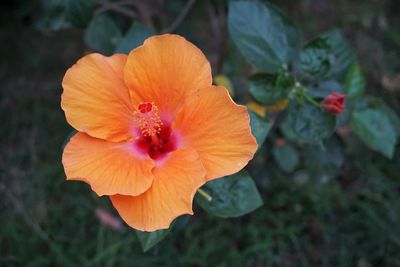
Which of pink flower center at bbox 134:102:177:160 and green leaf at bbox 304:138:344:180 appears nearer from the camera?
pink flower center at bbox 134:102:177:160

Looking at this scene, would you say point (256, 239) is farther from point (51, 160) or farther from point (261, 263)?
point (51, 160)

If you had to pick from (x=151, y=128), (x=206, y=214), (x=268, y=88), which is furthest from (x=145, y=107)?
(x=206, y=214)

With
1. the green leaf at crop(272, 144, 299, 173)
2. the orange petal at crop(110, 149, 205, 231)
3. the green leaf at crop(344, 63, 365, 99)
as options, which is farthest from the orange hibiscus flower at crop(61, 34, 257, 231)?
the green leaf at crop(272, 144, 299, 173)

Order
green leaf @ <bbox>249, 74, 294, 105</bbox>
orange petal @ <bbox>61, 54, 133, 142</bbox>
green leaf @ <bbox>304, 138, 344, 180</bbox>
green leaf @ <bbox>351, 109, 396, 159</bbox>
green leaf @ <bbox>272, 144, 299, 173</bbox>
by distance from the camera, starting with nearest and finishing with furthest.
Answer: orange petal @ <bbox>61, 54, 133, 142</bbox>
green leaf @ <bbox>249, 74, 294, 105</bbox>
green leaf @ <bbox>351, 109, 396, 159</bbox>
green leaf @ <bbox>304, 138, 344, 180</bbox>
green leaf @ <bbox>272, 144, 299, 173</bbox>

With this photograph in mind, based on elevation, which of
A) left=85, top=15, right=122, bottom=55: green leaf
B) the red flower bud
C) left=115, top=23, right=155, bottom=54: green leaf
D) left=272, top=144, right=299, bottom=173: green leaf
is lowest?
left=272, top=144, right=299, bottom=173: green leaf

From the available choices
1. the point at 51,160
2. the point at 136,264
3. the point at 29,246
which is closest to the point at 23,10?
the point at 51,160

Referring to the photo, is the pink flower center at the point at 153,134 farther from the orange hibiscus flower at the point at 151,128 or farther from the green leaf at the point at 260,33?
the green leaf at the point at 260,33

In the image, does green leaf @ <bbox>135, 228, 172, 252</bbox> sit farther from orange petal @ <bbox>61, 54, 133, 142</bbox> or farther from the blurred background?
the blurred background
